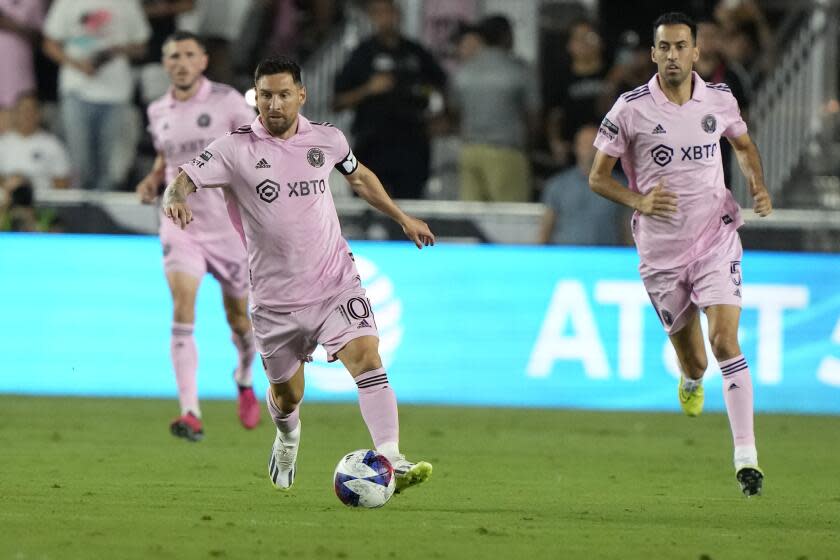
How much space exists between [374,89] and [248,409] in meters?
4.96

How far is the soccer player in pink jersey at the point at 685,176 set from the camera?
9.33 m

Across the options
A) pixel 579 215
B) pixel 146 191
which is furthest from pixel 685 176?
pixel 579 215

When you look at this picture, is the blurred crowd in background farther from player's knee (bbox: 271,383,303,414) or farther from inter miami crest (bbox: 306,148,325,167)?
inter miami crest (bbox: 306,148,325,167)

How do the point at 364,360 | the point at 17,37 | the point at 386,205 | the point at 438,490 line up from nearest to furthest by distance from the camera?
1. the point at 364,360
2. the point at 386,205
3. the point at 438,490
4. the point at 17,37

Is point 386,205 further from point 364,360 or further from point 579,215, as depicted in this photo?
point 579,215

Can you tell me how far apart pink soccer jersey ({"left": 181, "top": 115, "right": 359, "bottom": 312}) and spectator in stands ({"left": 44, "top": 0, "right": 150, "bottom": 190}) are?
8.53 metres

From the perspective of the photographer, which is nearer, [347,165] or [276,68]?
[276,68]

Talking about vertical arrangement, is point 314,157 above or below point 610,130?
above

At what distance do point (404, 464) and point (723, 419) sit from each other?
6.93m

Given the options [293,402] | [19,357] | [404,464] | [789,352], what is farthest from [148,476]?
[789,352]

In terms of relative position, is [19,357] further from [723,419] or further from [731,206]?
[731,206]

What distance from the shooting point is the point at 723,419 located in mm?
14227

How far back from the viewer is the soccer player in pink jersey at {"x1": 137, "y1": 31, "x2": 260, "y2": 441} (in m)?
11.9

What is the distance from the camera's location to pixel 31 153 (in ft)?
54.6
